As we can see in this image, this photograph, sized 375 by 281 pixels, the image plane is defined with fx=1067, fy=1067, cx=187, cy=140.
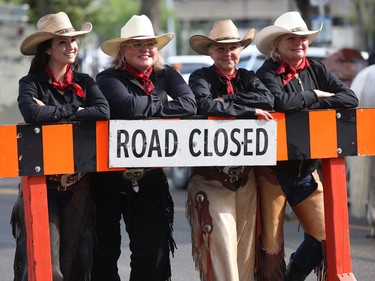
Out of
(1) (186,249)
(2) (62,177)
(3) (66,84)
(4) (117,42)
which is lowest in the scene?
(1) (186,249)

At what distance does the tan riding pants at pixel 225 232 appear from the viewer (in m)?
6.45

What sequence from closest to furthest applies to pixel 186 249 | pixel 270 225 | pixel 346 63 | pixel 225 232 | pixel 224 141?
pixel 224 141 → pixel 225 232 → pixel 270 225 → pixel 186 249 → pixel 346 63

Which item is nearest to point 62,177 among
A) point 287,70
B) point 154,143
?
point 154,143

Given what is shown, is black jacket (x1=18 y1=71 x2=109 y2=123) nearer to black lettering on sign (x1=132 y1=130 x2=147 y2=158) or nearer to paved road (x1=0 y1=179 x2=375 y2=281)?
black lettering on sign (x1=132 y1=130 x2=147 y2=158)

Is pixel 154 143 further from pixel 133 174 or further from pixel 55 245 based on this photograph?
pixel 55 245

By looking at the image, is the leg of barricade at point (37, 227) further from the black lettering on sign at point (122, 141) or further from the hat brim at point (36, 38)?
the hat brim at point (36, 38)

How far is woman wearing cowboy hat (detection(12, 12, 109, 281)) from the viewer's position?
6300 millimetres

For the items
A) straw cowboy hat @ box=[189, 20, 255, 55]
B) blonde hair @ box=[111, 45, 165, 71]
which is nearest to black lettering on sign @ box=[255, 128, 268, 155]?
straw cowboy hat @ box=[189, 20, 255, 55]

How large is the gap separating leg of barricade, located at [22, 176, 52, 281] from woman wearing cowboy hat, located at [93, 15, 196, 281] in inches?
26.6

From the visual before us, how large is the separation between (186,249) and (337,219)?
3.75 metres

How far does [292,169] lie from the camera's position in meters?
6.74

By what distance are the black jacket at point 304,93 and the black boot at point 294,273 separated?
703 mm

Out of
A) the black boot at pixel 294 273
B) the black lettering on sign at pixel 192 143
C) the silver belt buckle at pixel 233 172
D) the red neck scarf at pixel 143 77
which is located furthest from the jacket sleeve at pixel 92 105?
the black boot at pixel 294 273

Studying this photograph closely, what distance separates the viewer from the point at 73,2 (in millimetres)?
28375
